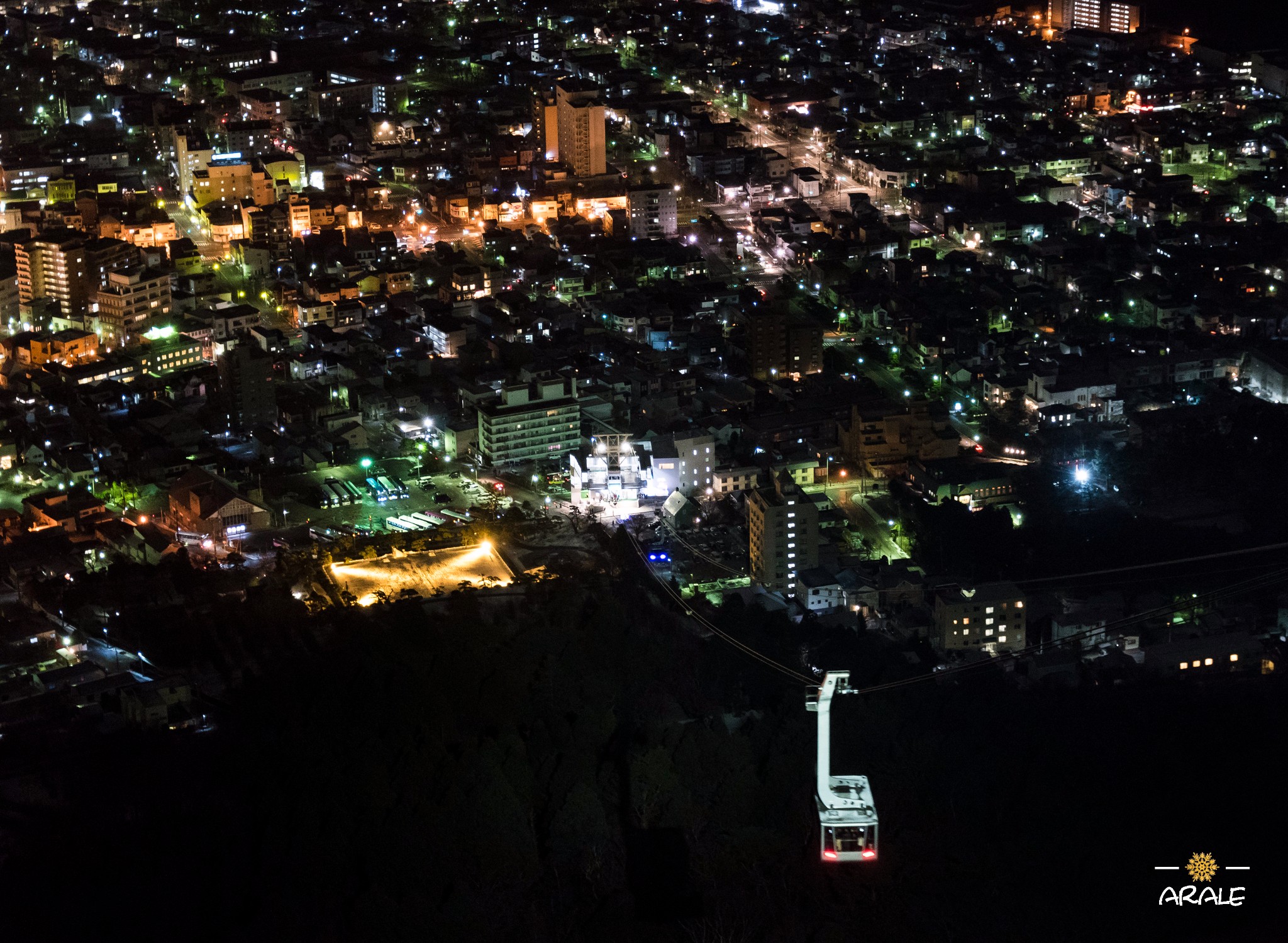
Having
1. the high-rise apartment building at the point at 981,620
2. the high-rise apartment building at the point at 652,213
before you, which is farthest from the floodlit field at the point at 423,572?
the high-rise apartment building at the point at 652,213

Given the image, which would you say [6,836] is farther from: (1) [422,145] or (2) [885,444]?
(1) [422,145]

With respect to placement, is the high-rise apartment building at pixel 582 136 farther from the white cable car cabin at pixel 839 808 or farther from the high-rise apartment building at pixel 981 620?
the white cable car cabin at pixel 839 808

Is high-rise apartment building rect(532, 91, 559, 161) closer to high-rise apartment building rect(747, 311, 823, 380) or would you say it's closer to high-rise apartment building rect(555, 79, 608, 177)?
high-rise apartment building rect(555, 79, 608, 177)

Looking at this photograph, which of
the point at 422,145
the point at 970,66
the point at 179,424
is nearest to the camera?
the point at 179,424

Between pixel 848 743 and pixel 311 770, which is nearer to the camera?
pixel 311 770

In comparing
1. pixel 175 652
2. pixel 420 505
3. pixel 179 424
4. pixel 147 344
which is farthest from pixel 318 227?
pixel 175 652

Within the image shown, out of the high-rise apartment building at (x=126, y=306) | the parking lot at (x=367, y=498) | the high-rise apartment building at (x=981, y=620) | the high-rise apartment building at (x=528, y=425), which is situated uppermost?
the high-rise apartment building at (x=126, y=306)

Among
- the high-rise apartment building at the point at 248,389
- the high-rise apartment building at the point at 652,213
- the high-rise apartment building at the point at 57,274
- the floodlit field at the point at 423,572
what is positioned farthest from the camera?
the high-rise apartment building at the point at 652,213
